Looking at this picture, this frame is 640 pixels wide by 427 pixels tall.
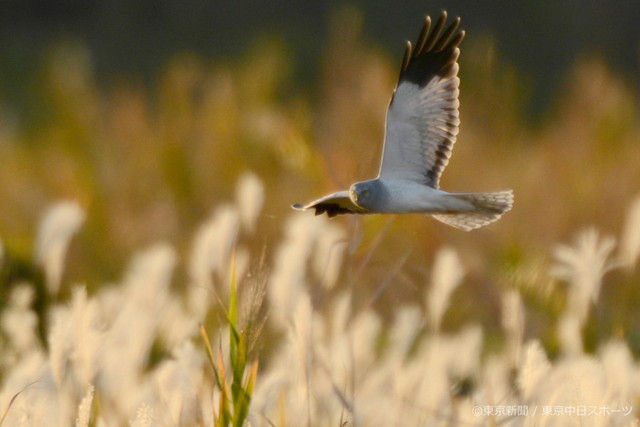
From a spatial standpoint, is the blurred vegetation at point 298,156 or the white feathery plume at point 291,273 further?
the blurred vegetation at point 298,156

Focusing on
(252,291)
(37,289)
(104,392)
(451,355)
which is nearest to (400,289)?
(37,289)

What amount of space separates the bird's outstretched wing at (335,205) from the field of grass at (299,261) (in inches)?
2.3

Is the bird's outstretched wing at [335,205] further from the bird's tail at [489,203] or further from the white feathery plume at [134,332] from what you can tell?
the white feathery plume at [134,332]

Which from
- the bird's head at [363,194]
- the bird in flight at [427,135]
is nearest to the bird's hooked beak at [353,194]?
the bird's head at [363,194]

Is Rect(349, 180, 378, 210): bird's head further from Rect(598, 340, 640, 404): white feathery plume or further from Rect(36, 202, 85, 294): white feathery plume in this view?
Rect(36, 202, 85, 294): white feathery plume

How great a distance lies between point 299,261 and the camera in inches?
114

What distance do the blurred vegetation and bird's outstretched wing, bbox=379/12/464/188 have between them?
1.84 m

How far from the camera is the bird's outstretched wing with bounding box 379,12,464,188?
3.00 m

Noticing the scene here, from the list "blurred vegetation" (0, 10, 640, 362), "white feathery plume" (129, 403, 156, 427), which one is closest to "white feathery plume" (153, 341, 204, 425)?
"white feathery plume" (129, 403, 156, 427)

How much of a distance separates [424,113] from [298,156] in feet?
7.63

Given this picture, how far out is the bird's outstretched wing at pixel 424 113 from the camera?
9.84 feet

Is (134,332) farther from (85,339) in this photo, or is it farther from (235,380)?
(235,380)

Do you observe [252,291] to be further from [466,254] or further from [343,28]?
[343,28]

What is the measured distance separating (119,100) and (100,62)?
356 centimetres
